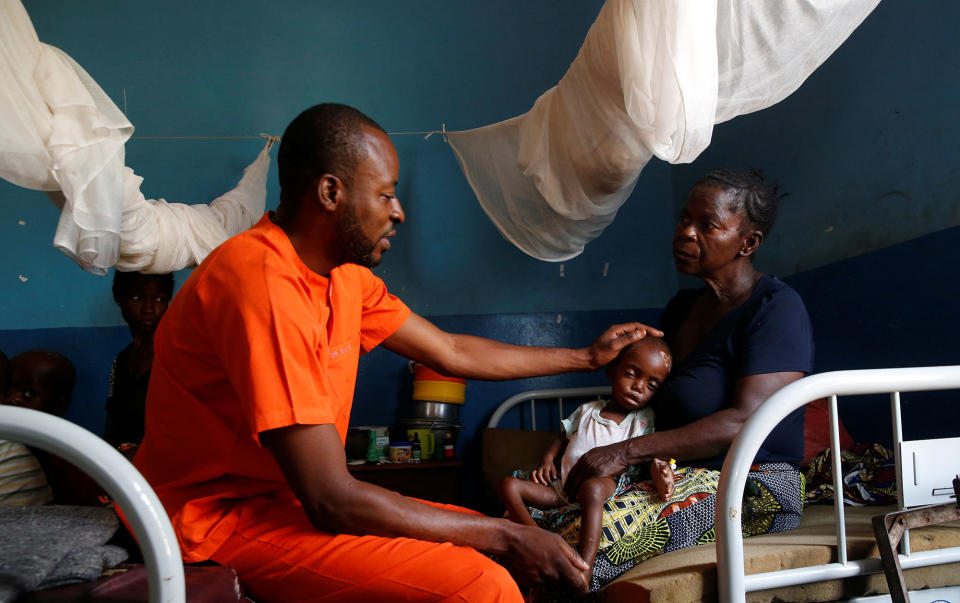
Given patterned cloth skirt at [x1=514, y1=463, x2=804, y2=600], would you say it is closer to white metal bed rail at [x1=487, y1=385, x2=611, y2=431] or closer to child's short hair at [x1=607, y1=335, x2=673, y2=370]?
child's short hair at [x1=607, y1=335, x2=673, y2=370]

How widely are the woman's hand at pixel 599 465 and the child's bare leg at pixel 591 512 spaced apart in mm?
41

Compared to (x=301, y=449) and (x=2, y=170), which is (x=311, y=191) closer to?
(x=301, y=449)

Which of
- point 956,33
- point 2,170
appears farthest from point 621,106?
point 2,170

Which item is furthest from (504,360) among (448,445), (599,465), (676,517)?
(448,445)

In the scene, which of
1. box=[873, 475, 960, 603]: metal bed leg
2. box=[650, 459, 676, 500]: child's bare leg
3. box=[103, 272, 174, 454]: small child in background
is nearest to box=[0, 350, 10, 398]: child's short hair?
box=[103, 272, 174, 454]: small child in background

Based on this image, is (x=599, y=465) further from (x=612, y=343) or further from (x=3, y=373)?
(x=3, y=373)

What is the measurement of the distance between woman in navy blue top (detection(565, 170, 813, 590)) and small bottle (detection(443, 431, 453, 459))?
4.63 ft

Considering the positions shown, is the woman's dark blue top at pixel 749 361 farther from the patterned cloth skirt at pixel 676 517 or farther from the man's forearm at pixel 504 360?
the man's forearm at pixel 504 360

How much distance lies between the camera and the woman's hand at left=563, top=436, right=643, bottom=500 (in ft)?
6.84

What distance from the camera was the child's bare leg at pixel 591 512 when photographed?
181 cm

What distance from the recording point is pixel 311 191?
5.29 ft

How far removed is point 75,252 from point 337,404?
1.20 meters

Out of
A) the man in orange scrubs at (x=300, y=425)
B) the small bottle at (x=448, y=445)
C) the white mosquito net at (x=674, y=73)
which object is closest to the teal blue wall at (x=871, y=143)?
the white mosquito net at (x=674, y=73)

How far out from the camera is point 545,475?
93.9 inches
